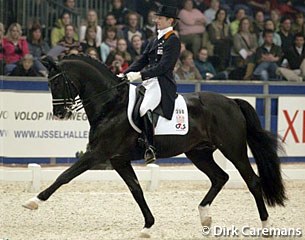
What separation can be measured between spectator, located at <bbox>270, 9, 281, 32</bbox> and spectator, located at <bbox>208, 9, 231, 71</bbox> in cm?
119

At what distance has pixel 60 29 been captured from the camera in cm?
1452

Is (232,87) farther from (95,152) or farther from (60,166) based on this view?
(95,152)

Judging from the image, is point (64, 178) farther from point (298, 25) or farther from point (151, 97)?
point (298, 25)

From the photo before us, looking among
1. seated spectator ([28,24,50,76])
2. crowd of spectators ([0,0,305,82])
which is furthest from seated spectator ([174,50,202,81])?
seated spectator ([28,24,50,76])

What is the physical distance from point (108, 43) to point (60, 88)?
6603 millimetres

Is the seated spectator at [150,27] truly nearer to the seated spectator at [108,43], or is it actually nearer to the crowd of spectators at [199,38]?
the crowd of spectators at [199,38]

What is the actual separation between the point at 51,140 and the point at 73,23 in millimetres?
3298

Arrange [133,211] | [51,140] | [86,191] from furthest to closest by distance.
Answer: [51,140] < [86,191] < [133,211]

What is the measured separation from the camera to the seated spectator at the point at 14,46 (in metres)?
13.7

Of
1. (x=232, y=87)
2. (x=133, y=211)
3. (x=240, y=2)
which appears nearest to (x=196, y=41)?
(x=240, y=2)

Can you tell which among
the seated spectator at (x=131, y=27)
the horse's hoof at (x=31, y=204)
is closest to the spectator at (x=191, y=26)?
the seated spectator at (x=131, y=27)

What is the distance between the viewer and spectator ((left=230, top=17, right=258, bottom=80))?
15773mm

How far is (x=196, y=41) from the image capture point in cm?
1565

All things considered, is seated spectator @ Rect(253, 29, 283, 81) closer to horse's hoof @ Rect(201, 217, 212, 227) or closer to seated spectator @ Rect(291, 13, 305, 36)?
seated spectator @ Rect(291, 13, 305, 36)
